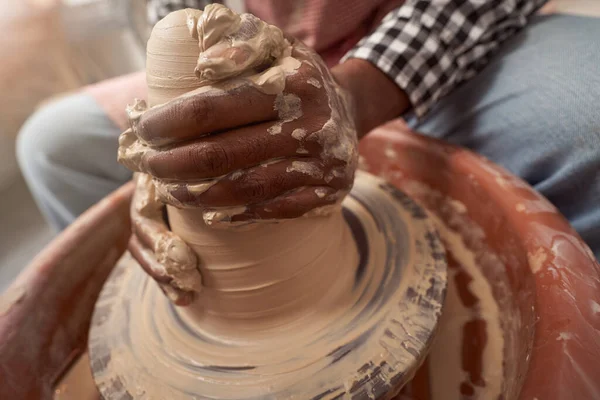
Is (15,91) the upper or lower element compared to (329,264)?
lower

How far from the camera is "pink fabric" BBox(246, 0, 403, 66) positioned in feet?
3.92

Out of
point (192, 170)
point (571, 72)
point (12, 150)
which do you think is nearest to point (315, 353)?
point (192, 170)

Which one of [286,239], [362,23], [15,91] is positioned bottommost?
A: [15,91]

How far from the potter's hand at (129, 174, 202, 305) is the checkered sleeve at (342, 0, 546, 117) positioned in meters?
0.55

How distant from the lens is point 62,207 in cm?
152

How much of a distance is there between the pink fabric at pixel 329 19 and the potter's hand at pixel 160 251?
0.65 m

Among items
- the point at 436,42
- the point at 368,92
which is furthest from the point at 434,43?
the point at 368,92

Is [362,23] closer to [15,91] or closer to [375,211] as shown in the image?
[375,211]

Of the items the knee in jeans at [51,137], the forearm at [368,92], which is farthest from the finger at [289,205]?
the knee in jeans at [51,137]

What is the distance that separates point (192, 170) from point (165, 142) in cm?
6

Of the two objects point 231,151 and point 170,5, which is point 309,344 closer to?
point 231,151

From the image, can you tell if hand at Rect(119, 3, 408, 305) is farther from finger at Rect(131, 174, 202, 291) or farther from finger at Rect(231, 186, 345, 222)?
finger at Rect(131, 174, 202, 291)

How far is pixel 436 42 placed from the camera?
1040mm

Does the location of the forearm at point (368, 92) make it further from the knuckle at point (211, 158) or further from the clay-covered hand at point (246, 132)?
the knuckle at point (211, 158)
